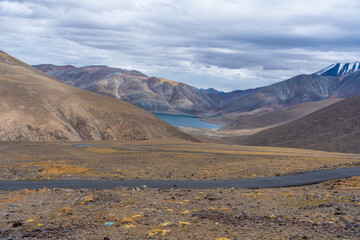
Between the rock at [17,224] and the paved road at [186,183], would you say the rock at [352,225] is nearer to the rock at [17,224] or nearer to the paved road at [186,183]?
the paved road at [186,183]

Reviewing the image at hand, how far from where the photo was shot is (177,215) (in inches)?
486

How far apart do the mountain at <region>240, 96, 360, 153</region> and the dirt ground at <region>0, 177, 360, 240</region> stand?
6923 centimetres

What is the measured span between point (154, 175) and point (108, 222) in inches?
580

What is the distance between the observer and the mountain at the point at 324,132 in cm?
8446

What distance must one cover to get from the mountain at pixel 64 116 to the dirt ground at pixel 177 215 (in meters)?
52.9

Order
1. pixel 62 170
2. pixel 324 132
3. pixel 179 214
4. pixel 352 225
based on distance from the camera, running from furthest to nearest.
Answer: pixel 324 132 < pixel 62 170 < pixel 179 214 < pixel 352 225

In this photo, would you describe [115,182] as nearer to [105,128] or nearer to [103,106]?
[105,128]

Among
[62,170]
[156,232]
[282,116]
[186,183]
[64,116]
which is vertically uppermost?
[282,116]

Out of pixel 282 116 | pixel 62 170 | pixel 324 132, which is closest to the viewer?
pixel 62 170

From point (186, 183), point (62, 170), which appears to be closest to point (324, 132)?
point (186, 183)

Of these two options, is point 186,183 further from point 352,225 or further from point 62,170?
point 352,225

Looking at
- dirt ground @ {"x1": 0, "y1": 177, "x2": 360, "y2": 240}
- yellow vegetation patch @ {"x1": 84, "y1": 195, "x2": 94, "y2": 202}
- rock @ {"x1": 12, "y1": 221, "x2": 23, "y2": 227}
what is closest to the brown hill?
dirt ground @ {"x1": 0, "y1": 177, "x2": 360, "y2": 240}

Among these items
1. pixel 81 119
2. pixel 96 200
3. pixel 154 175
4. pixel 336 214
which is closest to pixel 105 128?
pixel 81 119

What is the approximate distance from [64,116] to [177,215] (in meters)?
70.5
